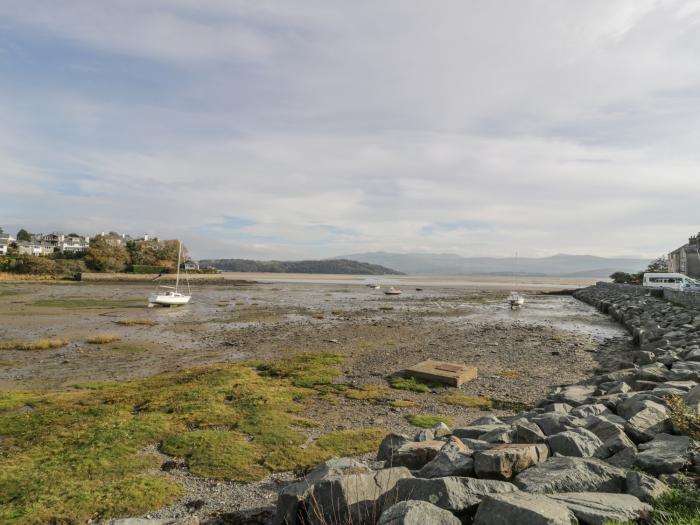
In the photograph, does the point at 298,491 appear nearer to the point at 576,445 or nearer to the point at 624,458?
the point at 576,445

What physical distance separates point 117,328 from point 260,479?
87.4ft

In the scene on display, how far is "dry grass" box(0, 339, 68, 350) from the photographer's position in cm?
2131

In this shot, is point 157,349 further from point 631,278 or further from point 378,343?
point 631,278

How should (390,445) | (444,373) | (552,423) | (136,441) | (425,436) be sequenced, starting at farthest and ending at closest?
(444,373) → (136,441) → (425,436) → (390,445) → (552,423)

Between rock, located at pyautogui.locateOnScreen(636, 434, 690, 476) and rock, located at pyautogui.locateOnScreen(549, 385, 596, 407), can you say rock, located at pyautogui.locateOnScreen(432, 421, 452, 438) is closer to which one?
rock, located at pyautogui.locateOnScreen(636, 434, 690, 476)

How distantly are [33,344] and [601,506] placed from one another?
26194mm

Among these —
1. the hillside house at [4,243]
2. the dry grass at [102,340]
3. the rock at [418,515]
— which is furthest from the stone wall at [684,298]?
the hillside house at [4,243]

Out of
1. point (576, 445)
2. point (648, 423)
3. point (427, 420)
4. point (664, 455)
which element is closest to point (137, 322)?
point (427, 420)

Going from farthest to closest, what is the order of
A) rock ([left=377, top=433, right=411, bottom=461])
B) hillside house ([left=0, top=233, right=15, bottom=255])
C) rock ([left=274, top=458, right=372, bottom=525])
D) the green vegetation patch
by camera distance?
hillside house ([left=0, top=233, right=15, bottom=255])
the green vegetation patch
rock ([left=377, top=433, right=411, bottom=461])
rock ([left=274, top=458, right=372, bottom=525])

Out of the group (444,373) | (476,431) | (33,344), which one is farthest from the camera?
(33,344)

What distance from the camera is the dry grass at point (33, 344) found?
69.9 ft

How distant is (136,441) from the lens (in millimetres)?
8969

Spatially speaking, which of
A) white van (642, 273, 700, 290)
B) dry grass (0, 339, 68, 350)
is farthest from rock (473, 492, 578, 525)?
white van (642, 273, 700, 290)

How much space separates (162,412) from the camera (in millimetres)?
10945
